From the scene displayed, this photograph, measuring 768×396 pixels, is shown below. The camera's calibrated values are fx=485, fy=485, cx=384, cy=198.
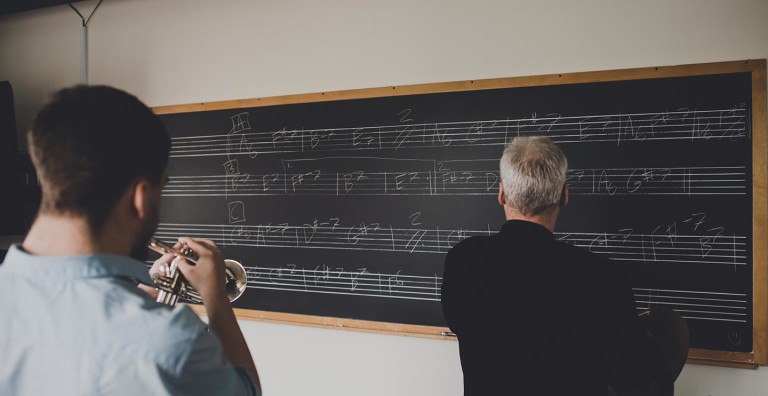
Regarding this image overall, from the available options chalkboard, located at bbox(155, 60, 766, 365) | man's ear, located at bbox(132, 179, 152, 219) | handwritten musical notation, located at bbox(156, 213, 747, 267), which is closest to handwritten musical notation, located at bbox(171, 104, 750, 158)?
chalkboard, located at bbox(155, 60, 766, 365)

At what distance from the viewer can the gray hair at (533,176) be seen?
4.79 feet

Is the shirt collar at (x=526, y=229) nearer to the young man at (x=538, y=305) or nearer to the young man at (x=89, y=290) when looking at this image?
the young man at (x=538, y=305)

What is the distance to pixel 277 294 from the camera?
263cm

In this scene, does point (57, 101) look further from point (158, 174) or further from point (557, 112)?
point (557, 112)

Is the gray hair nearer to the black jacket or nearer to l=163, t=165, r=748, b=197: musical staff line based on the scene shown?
the black jacket

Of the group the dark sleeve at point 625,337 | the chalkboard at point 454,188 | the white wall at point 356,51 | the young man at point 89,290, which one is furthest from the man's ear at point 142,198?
the white wall at point 356,51

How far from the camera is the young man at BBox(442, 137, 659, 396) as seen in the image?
1.32 m

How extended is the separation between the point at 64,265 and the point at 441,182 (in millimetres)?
1685

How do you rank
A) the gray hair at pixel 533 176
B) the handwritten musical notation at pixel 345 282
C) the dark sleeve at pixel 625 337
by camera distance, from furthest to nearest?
the handwritten musical notation at pixel 345 282 < the gray hair at pixel 533 176 < the dark sleeve at pixel 625 337

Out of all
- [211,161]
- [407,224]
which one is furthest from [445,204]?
[211,161]

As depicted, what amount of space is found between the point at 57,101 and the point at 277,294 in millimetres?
1890

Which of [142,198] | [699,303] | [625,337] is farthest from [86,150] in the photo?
[699,303]

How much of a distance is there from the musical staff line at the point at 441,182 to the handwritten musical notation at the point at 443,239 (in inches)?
6.0

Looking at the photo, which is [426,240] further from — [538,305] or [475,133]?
[538,305]
